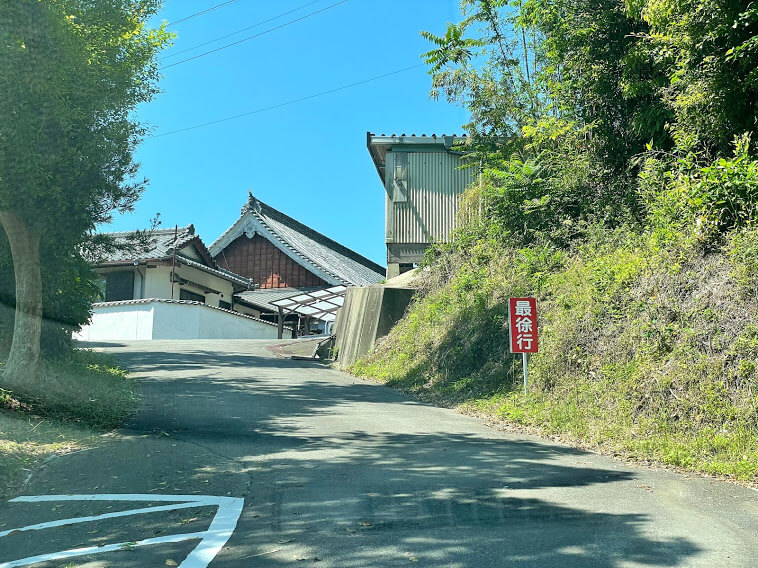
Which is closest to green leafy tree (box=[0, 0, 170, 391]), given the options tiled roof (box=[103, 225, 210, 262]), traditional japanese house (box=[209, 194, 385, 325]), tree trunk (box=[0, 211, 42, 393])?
tree trunk (box=[0, 211, 42, 393])

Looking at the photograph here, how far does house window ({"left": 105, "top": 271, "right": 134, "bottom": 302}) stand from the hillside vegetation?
17590 mm

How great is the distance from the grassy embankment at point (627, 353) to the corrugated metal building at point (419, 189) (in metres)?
7.90

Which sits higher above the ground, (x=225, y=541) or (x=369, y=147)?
(x=369, y=147)

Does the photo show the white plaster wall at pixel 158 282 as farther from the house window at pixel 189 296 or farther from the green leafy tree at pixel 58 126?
the green leafy tree at pixel 58 126

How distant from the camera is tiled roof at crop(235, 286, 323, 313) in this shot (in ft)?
114

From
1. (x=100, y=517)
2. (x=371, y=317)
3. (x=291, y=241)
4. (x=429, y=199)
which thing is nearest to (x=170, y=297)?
(x=291, y=241)

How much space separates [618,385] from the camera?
8688 millimetres

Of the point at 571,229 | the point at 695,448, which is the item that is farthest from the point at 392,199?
the point at 695,448

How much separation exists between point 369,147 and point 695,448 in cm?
1672

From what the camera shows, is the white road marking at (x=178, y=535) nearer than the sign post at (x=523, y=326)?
Yes

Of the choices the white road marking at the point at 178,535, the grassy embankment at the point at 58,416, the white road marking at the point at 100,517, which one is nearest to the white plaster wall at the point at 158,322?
the grassy embankment at the point at 58,416

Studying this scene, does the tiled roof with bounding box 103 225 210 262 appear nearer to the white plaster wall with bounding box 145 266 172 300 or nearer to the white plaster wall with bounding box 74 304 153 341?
the white plaster wall with bounding box 145 266 172 300

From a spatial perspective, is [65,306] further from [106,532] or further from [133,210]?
[106,532]

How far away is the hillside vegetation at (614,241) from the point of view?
782 cm
